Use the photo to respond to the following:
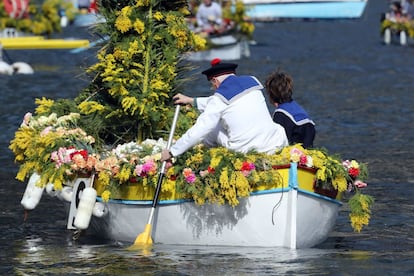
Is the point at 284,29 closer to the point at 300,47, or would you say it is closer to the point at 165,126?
the point at 300,47

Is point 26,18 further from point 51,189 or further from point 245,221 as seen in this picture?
point 245,221

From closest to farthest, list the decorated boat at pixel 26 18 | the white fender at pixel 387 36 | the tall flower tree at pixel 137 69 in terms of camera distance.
Result: the tall flower tree at pixel 137 69 → the decorated boat at pixel 26 18 → the white fender at pixel 387 36

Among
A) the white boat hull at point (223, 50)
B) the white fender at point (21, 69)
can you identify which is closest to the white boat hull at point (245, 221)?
the white fender at point (21, 69)

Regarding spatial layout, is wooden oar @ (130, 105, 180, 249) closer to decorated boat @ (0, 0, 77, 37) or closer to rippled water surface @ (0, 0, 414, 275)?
rippled water surface @ (0, 0, 414, 275)

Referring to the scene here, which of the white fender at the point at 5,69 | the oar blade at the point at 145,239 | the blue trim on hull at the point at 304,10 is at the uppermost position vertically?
the blue trim on hull at the point at 304,10

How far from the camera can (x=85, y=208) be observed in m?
13.2

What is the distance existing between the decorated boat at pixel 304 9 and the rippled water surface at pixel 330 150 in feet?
68.0

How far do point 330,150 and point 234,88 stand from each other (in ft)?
27.4

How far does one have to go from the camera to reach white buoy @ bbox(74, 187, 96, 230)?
519 inches

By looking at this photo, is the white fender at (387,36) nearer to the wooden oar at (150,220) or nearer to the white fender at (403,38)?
the white fender at (403,38)

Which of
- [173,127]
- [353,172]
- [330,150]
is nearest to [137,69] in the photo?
[173,127]

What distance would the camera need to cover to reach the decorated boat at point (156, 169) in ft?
40.8

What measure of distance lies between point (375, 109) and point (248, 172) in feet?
48.4

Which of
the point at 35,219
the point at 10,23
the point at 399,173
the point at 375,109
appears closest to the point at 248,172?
the point at 35,219
